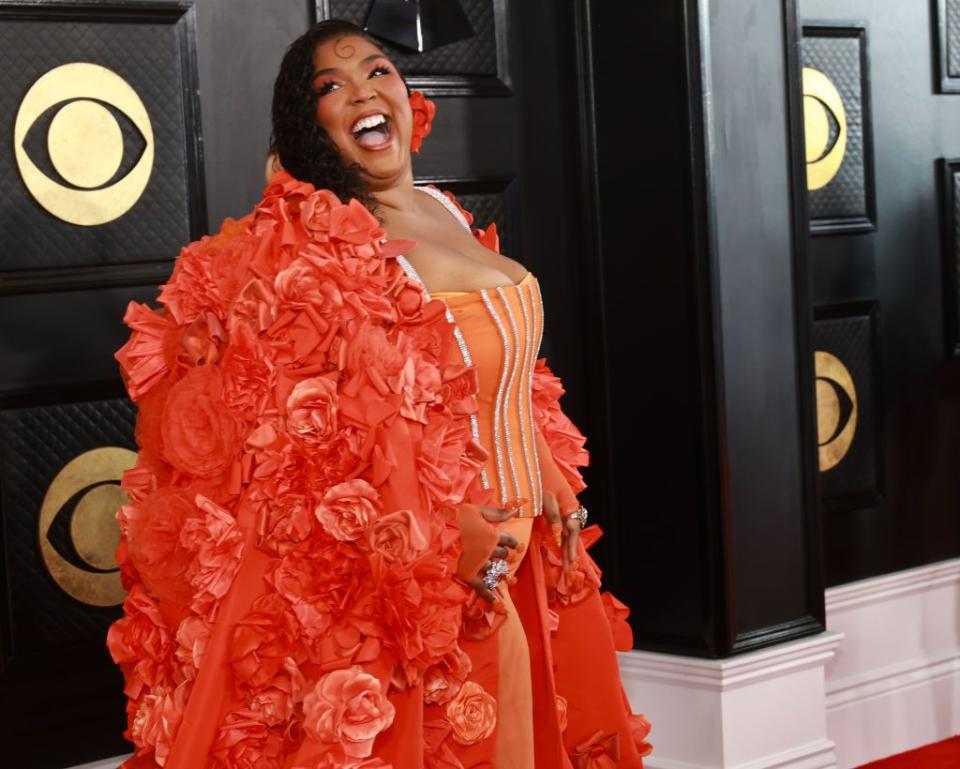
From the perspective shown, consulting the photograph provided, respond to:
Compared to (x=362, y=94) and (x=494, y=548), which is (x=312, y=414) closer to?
(x=494, y=548)

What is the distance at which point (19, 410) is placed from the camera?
2.45 m

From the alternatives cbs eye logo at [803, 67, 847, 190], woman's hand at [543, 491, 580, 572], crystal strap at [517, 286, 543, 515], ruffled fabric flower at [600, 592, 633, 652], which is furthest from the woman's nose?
cbs eye logo at [803, 67, 847, 190]

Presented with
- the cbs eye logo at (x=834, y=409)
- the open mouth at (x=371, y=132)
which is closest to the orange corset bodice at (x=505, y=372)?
the open mouth at (x=371, y=132)

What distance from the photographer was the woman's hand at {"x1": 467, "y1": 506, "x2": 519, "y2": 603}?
6.61 ft

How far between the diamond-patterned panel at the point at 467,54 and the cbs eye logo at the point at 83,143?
598mm

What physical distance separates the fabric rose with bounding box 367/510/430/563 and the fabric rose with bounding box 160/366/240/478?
222 mm

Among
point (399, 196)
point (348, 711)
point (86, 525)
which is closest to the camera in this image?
point (348, 711)

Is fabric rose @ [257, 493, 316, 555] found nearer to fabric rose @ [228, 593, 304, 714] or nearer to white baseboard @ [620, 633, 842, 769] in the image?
fabric rose @ [228, 593, 304, 714]

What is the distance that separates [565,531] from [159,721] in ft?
2.35

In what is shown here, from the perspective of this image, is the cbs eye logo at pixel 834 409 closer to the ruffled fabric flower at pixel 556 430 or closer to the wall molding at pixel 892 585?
the wall molding at pixel 892 585

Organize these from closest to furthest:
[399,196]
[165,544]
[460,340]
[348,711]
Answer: [348,711] → [165,544] → [460,340] → [399,196]

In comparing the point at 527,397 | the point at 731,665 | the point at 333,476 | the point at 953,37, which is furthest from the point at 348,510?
the point at 953,37

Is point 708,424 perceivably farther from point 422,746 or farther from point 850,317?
point 422,746

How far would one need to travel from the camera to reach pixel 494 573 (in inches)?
79.7
